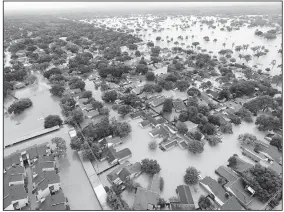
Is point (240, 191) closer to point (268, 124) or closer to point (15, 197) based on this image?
point (268, 124)

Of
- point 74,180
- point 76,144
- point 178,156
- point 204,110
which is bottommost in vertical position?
point 178,156

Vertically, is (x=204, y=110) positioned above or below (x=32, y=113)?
above

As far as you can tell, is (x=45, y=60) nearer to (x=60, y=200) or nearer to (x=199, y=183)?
(x=60, y=200)

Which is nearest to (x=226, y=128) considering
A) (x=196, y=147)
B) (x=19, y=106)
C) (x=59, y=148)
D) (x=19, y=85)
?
(x=196, y=147)

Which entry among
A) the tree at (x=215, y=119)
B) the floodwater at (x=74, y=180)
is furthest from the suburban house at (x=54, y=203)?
the tree at (x=215, y=119)

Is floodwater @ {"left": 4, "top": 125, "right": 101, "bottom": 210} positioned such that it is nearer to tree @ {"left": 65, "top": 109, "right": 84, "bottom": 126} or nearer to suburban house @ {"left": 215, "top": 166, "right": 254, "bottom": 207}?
tree @ {"left": 65, "top": 109, "right": 84, "bottom": 126}
